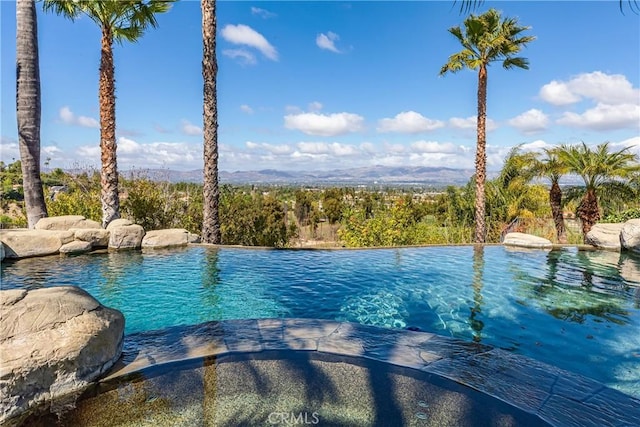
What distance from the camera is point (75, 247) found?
859 cm

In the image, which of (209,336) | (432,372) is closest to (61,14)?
(209,336)

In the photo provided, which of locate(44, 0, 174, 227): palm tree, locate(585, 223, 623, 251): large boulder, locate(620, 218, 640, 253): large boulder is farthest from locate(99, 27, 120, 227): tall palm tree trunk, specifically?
locate(620, 218, 640, 253): large boulder

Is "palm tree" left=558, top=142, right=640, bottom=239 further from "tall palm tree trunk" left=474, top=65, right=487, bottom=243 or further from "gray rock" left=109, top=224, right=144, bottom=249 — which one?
"gray rock" left=109, top=224, right=144, bottom=249

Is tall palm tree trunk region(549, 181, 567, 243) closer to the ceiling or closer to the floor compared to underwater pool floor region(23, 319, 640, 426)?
closer to the ceiling

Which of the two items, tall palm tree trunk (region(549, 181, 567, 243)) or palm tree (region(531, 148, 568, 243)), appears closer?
palm tree (region(531, 148, 568, 243))

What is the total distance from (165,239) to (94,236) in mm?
1601

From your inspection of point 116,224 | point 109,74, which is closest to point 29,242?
point 116,224

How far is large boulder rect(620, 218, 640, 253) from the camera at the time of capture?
9.33 m

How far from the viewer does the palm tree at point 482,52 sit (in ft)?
39.5

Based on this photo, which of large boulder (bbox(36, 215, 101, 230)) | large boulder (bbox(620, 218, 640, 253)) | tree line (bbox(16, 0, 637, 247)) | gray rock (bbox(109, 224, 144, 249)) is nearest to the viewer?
tree line (bbox(16, 0, 637, 247))

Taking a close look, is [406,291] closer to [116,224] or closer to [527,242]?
[527,242]

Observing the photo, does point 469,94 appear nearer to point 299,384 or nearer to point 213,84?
point 213,84

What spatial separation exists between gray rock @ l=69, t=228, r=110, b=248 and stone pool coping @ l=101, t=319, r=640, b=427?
240 inches

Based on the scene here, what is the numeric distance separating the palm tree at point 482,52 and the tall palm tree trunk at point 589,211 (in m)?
3.80
